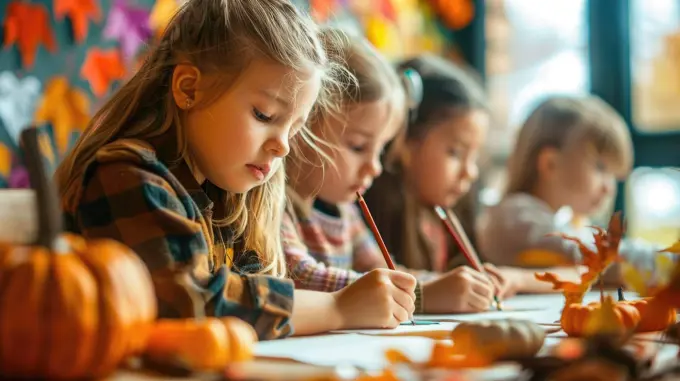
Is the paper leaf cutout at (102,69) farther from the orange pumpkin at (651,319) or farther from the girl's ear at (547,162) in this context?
the orange pumpkin at (651,319)

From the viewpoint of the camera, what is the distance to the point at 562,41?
2.93m

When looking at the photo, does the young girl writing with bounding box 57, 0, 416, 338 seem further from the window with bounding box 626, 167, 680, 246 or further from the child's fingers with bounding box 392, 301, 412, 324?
the window with bounding box 626, 167, 680, 246

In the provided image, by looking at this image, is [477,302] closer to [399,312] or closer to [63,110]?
[399,312]

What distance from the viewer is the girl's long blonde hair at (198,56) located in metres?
1.06

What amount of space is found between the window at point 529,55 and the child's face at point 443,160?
102 cm

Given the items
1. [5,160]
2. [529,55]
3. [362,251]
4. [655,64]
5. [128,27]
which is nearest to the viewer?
[362,251]

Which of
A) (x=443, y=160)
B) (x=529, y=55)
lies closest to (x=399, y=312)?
(x=443, y=160)

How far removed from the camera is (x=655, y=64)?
8.83 ft

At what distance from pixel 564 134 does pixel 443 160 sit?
46 centimetres

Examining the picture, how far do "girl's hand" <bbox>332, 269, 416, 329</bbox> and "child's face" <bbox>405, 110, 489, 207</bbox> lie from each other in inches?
35.1

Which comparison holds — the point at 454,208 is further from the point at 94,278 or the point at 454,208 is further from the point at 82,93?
the point at 94,278

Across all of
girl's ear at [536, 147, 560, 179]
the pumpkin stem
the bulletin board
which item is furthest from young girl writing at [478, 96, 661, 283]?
the pumpkin stem

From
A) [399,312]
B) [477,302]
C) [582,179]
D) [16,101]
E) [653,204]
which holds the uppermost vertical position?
[16,101]

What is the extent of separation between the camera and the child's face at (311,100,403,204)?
146 cm
